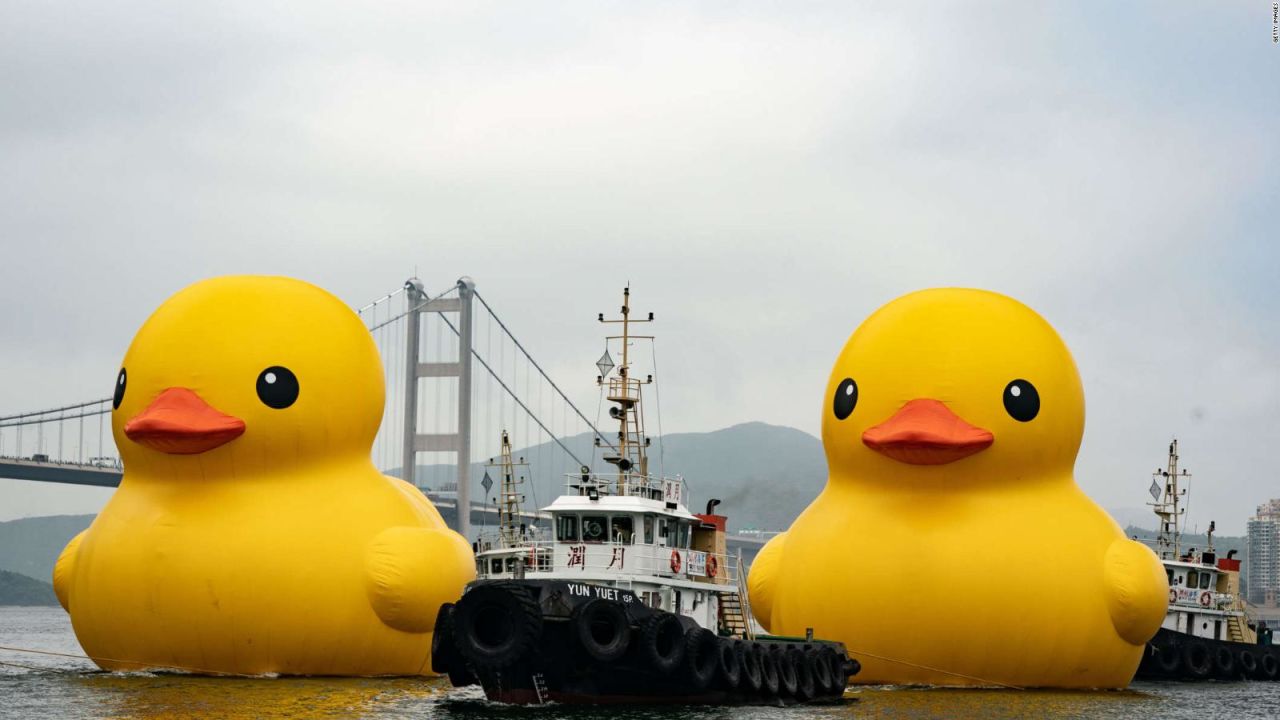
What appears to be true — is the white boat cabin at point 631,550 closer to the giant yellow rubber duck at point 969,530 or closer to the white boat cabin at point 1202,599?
the giant yellow rubber duck at point 969,530

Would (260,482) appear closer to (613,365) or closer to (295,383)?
(295,383)

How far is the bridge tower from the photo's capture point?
195 ft

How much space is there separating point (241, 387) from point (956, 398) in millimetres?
10360

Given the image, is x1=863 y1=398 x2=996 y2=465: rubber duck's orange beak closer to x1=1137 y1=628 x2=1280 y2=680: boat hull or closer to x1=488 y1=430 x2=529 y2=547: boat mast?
x1=488 y1=430 x2=529 y2=547: boat mast

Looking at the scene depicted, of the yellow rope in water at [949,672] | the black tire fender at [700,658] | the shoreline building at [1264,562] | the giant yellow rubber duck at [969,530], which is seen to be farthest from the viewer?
the shoreline building at [1264,562]

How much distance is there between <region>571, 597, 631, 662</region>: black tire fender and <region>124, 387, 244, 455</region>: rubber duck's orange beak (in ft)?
19.3

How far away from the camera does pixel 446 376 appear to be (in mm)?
64188

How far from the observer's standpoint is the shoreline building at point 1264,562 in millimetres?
99875

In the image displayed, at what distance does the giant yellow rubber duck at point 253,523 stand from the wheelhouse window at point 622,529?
2248 mm

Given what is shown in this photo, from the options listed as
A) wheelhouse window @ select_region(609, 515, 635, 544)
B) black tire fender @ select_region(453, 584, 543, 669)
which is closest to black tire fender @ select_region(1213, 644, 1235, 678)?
wheelhouse window @ select_region(609, 515, 635, 544)

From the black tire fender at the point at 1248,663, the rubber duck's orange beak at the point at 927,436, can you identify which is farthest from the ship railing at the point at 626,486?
the black tire fender at the point at 1248,663

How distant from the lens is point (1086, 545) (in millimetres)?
26172

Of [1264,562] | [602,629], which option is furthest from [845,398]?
[1264,562]

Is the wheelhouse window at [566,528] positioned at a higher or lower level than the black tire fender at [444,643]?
higher
